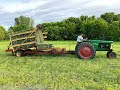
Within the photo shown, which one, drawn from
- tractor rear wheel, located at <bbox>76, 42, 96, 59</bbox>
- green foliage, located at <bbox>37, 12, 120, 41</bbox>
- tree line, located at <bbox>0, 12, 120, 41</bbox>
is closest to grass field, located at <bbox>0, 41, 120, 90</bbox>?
tractor rear wheel, located at <bbox>76, 42, 96, 59</bbox>

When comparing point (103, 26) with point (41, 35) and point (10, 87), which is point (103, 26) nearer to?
point (41, 35)

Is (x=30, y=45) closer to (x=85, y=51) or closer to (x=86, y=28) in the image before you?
(x=85, y=51)

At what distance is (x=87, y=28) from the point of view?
56.4 meters

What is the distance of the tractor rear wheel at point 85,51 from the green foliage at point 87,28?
36411 mm

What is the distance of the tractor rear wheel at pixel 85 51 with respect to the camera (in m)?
16.3

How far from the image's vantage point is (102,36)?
5288 centimetres

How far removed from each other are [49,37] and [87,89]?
2001 inches

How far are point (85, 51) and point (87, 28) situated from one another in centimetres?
4041

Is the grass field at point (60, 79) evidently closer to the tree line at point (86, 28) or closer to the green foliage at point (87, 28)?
the tree line at point (86, 28)

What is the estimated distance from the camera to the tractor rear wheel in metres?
16.3

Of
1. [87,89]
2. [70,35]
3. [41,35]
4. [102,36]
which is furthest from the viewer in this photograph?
[70,35]

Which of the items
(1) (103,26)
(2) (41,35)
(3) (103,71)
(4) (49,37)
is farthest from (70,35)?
(3) (103,71)

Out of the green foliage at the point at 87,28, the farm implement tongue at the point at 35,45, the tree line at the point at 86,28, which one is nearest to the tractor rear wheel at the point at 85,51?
the farm implement tongue at the point at 35,45

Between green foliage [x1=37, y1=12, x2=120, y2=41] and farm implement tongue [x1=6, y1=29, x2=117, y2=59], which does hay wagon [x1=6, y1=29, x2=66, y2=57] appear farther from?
green foliage [x1=37, y1=12, x2=120, y2=41]
